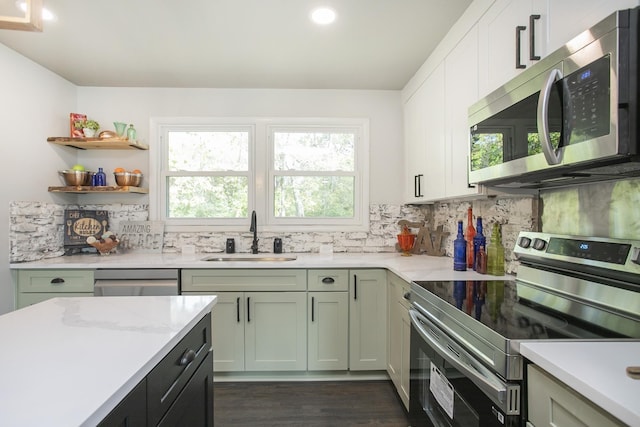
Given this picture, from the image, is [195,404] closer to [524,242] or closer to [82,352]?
[82,352]

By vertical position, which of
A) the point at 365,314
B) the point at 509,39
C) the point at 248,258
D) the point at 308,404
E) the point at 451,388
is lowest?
the point at 308,404

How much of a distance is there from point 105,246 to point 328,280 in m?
1.93

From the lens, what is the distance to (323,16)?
1.88 m

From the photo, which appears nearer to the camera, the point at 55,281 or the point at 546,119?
the point at 546,119

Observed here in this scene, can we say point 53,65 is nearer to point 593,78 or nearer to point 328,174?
point 328,174

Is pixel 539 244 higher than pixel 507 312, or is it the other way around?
pixel 539 244

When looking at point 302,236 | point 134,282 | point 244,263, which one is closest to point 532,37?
point 244,263

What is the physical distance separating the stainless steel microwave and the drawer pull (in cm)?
130

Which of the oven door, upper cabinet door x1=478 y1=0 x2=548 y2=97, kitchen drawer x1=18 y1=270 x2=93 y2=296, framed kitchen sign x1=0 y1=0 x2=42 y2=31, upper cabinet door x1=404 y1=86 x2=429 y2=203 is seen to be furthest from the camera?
upper cabinet door x1=404 y1=86 x2=429 y2=203

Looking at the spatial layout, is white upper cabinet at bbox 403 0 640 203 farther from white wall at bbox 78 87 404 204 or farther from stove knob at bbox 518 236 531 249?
stove knob at bbox 518 236 531 249

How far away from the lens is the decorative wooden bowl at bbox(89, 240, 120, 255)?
2.69 meters

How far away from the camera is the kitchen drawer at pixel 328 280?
2.39 m

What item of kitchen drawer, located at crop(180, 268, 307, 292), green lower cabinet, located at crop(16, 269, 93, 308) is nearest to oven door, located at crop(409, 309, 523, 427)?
kitchen drawer, located at crop(180, 268, 307, 292)

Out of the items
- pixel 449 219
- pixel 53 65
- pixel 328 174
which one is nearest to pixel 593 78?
pixel 449 219
